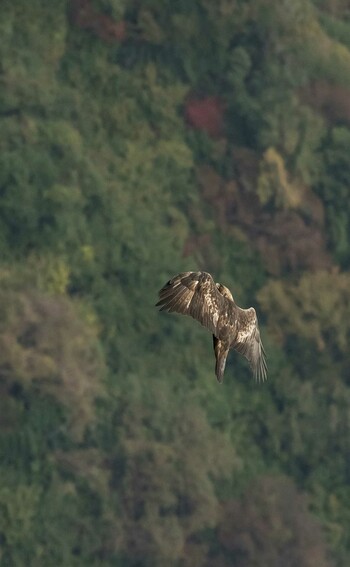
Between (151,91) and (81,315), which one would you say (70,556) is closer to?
(81,315)

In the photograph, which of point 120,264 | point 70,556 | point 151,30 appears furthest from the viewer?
point 151,30

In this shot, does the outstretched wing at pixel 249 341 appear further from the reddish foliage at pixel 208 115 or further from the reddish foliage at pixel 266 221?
the reddish foliage at pixel 208 115

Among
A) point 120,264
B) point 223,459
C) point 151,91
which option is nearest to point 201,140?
point 151,91

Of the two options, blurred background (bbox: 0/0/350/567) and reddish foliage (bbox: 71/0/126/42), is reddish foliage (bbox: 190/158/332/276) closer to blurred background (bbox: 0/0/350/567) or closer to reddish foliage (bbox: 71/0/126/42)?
blurred background (bbox: 0/0/350/567)

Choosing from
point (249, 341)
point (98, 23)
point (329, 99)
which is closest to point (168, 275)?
point (98, 23)

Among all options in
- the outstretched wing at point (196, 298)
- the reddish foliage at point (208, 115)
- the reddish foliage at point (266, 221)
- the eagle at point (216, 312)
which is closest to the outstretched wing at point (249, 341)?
the eagle at point (216, 312)

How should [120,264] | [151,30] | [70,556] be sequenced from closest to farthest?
[70,556]
[120,264]
[151,30]

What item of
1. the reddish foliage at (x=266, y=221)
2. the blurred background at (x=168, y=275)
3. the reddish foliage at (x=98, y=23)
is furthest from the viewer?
the reddish foliage at (x=266, y=221)

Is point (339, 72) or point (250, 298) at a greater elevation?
point (339, 72)
